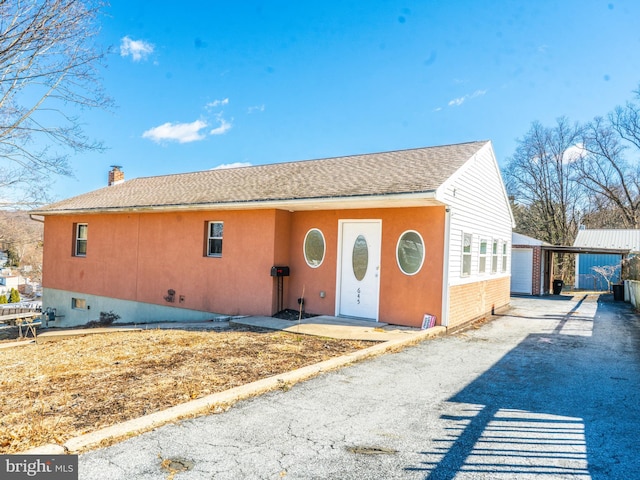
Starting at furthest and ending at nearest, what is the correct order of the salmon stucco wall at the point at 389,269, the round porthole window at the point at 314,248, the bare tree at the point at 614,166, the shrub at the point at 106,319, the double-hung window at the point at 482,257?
1. the bare tree at the point at 614,166
2. the shrub at the point at 106,319
3. the double-hung window at the point at 482,257
4. the round porthole window at the point at 314,248
5. the salmon stucco wall at the point at 389,269

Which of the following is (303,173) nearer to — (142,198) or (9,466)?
(142,198)

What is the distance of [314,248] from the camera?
10.1 meters

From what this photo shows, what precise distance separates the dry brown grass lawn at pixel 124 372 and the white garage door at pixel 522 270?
17143mm

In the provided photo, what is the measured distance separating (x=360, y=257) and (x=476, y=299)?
3621 millimetres

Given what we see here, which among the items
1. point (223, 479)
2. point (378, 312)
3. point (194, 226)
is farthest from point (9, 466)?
point (194, 226)

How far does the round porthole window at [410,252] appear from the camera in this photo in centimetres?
879

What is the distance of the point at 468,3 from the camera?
11336mm

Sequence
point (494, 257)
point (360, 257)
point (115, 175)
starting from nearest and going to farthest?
point (360, 257)
point (494, 257)
point (115, 175)

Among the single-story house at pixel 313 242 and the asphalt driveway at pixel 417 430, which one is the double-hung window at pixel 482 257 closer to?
the single-story house at pixel 313 242

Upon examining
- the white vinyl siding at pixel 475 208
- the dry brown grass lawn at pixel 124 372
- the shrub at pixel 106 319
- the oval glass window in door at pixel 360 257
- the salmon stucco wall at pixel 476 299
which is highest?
the white vinyl siding at pixel 475 208

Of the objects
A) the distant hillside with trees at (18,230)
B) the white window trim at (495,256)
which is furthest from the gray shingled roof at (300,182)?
the white window trim at (495,256)

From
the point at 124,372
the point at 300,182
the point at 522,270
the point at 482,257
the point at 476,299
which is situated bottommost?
the point at 124,372

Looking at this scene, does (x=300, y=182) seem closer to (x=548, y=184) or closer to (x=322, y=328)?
(x=322, y=328)

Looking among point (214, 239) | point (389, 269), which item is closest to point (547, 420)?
point (389, 269)
